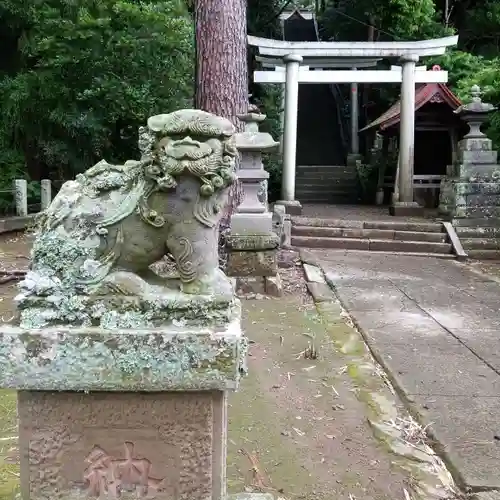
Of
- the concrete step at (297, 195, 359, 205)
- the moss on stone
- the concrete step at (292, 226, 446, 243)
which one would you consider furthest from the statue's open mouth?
the concrete step at (297, 195, 359, 205)

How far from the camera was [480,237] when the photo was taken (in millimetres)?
11164

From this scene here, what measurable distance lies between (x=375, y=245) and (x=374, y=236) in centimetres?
33

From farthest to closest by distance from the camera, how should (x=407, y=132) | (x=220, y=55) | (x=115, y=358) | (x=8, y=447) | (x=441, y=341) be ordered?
(x=407, y=132)
(x=220, y=55)
(x=441, y=341)
(x=8, y=447)
(x=115, y=358)

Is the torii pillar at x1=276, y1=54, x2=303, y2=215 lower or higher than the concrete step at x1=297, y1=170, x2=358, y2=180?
higher

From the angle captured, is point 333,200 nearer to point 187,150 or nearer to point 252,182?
point 252,182

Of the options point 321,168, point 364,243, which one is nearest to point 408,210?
point 364,243

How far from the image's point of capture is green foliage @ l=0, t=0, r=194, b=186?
36.7ft

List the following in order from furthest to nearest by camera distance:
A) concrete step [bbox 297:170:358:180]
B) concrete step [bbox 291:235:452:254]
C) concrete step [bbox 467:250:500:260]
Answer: concrete step [bbox 297:170:358:180] < concrete step [bbox 291:235:452:254] < concrete step [bbox 467:250:500:260]

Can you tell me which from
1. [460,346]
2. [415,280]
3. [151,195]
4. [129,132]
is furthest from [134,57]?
[151,195]

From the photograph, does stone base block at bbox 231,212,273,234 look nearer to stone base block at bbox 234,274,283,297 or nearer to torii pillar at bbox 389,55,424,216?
stone base block at bbox 234,274,283,297

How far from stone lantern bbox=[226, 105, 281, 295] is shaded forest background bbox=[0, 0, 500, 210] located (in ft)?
17.8

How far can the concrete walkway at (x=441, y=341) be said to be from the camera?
312 cm

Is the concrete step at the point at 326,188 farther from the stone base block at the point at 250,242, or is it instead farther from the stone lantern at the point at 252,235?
the stone base block at the point at 250,242

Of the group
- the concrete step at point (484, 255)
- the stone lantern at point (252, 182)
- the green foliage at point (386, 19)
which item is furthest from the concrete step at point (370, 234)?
the green foliage at point (386, 19)
